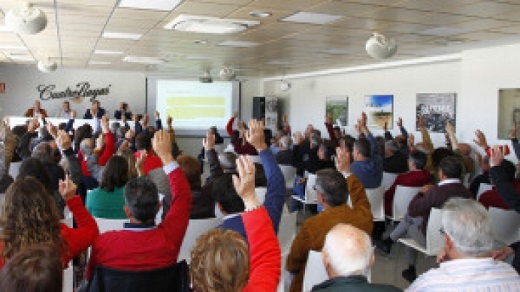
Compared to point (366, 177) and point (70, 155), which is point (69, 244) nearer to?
point (70, 155)

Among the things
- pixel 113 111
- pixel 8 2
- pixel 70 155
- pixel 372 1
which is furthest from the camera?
pixel 113 111

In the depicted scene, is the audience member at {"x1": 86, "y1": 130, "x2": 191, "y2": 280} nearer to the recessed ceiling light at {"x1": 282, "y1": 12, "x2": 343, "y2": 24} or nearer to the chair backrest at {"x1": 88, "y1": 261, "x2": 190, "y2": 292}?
the chair backrest at {"x1": 88, "y1": 261, "x2": 190, "y2": 292}

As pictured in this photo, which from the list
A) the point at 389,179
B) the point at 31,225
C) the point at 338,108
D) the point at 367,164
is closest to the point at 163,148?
the point at 31,225

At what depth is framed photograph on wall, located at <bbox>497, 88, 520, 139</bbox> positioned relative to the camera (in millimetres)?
7734

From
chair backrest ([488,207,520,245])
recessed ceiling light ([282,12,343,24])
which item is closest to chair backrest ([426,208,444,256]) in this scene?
chair backrest ([488,207,520,245])

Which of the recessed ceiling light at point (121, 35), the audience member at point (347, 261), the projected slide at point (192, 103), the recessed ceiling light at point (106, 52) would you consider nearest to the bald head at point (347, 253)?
the audience member at point (347, 261)

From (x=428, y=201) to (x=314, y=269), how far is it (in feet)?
7.23

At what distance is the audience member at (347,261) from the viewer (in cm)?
179

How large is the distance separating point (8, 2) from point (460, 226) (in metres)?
5.50

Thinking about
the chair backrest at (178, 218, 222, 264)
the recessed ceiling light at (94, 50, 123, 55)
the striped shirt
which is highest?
the recessed ceiling light at (94, 50, 123, 55)

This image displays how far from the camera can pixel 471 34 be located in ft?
23.2

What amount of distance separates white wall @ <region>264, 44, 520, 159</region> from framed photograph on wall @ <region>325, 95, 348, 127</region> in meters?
0.17

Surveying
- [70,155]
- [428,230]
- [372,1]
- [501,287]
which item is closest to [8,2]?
[70,155]

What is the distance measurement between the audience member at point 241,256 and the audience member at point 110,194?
7.25ft
